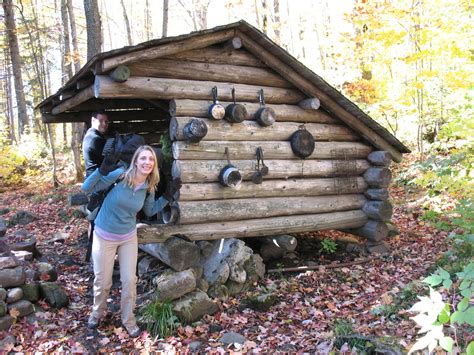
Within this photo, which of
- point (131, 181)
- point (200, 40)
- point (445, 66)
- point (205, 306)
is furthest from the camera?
point (445, 66)

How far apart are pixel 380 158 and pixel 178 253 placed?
462cm

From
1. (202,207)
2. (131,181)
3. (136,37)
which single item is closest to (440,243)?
(202,207)

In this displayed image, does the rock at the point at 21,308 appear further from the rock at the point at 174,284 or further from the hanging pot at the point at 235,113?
the hanging pot at the point at 235,113

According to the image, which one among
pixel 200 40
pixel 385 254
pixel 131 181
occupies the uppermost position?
pixel 200 40

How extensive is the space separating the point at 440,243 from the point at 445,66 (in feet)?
18.0

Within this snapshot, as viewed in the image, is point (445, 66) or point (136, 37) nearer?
point (445, 66)

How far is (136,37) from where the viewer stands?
36281 millimetres

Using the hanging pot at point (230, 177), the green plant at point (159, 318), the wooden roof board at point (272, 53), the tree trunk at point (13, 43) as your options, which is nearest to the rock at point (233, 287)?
the green plant at point (159, 318)

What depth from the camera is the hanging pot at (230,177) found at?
627cm

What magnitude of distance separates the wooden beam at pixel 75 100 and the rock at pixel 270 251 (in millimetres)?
4144

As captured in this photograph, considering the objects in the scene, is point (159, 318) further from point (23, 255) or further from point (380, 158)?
point (380, 158)

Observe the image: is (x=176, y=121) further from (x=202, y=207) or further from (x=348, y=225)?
(x=348, y=225)

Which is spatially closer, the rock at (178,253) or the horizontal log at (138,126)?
the rock at (178,253)

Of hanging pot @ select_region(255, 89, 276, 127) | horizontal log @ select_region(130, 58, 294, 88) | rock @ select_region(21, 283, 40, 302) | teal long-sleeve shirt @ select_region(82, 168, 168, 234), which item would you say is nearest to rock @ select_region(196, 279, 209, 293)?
teal long-sleeve shirt @ select_region(82, 168, 168, 234)
